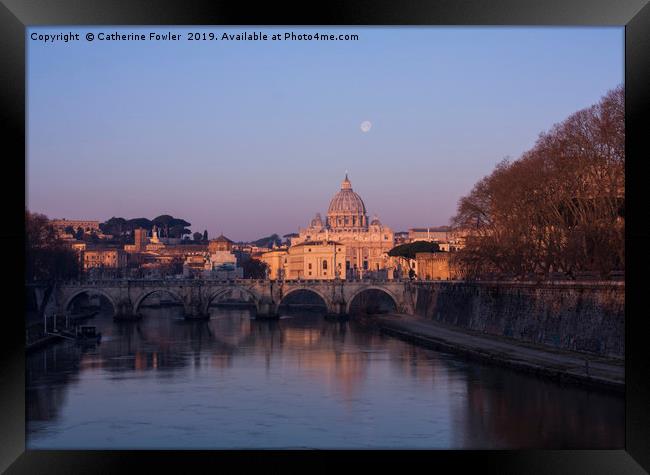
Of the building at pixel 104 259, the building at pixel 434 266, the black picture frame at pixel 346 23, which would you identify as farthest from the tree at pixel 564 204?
the building at pixel 104 259

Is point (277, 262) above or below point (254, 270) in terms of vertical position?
above

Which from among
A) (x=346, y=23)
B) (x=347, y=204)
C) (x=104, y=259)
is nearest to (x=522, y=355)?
(x=346, y=23)

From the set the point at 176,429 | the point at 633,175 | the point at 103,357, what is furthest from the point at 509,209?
the point at 633,175

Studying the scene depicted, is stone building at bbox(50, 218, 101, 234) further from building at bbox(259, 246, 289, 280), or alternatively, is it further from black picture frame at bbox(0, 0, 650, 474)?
black picture frame at bbox(0, 0, 650, 474)

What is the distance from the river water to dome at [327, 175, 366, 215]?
93.5 metres

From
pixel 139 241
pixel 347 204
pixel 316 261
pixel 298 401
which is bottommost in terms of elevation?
pixel 298 401

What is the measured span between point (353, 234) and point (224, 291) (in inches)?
2670

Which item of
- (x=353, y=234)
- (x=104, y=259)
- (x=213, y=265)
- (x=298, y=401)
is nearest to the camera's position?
(x=298, y=401)

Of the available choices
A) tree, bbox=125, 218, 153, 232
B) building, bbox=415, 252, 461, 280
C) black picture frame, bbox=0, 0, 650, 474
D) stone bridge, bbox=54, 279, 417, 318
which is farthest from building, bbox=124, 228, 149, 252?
black picture frame, bbox=0, 0, 650, 474

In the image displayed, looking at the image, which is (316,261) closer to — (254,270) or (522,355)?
(254,270)

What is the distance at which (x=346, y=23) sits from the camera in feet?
35.1

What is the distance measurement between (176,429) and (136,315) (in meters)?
34.3

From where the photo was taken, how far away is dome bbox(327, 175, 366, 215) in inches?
5074

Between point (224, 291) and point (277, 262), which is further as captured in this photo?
point (277, 262)
